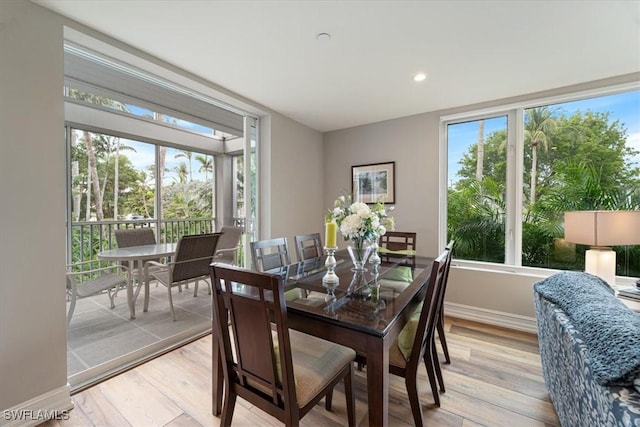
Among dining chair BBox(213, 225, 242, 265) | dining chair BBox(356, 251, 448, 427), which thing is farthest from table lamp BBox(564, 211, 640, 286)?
dining chair BBox(213, 225, 242, 265)

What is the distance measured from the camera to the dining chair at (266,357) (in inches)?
43.0

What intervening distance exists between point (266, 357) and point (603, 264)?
8.61 feet

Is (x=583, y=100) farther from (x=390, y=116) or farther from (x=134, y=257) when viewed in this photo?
(x=134, y=257)

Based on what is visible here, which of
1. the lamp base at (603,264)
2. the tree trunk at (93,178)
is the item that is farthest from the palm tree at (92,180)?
the lamp base at (603,264)

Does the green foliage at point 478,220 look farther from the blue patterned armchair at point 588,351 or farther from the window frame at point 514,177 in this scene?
the blue patterned armchair at point 588,351

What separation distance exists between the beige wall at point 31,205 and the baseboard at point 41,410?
0.03 metres

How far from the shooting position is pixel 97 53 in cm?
197

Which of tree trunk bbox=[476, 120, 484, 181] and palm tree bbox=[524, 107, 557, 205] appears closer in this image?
palm tree bbox=[524, 107, 557, 205]

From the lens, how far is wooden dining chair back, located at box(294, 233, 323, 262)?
246 cm

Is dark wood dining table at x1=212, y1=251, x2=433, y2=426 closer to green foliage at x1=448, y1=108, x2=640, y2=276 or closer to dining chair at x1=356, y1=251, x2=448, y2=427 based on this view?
dining chair at x1=356, y1=251, x2=448, y2=427

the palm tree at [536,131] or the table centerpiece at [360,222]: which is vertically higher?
the palm tree at [536,131]

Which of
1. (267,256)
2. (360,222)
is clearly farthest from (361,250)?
Result: (267,256)

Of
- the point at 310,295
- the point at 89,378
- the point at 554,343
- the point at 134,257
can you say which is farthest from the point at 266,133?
the point at 554,343

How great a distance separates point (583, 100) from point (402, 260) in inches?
92.9
